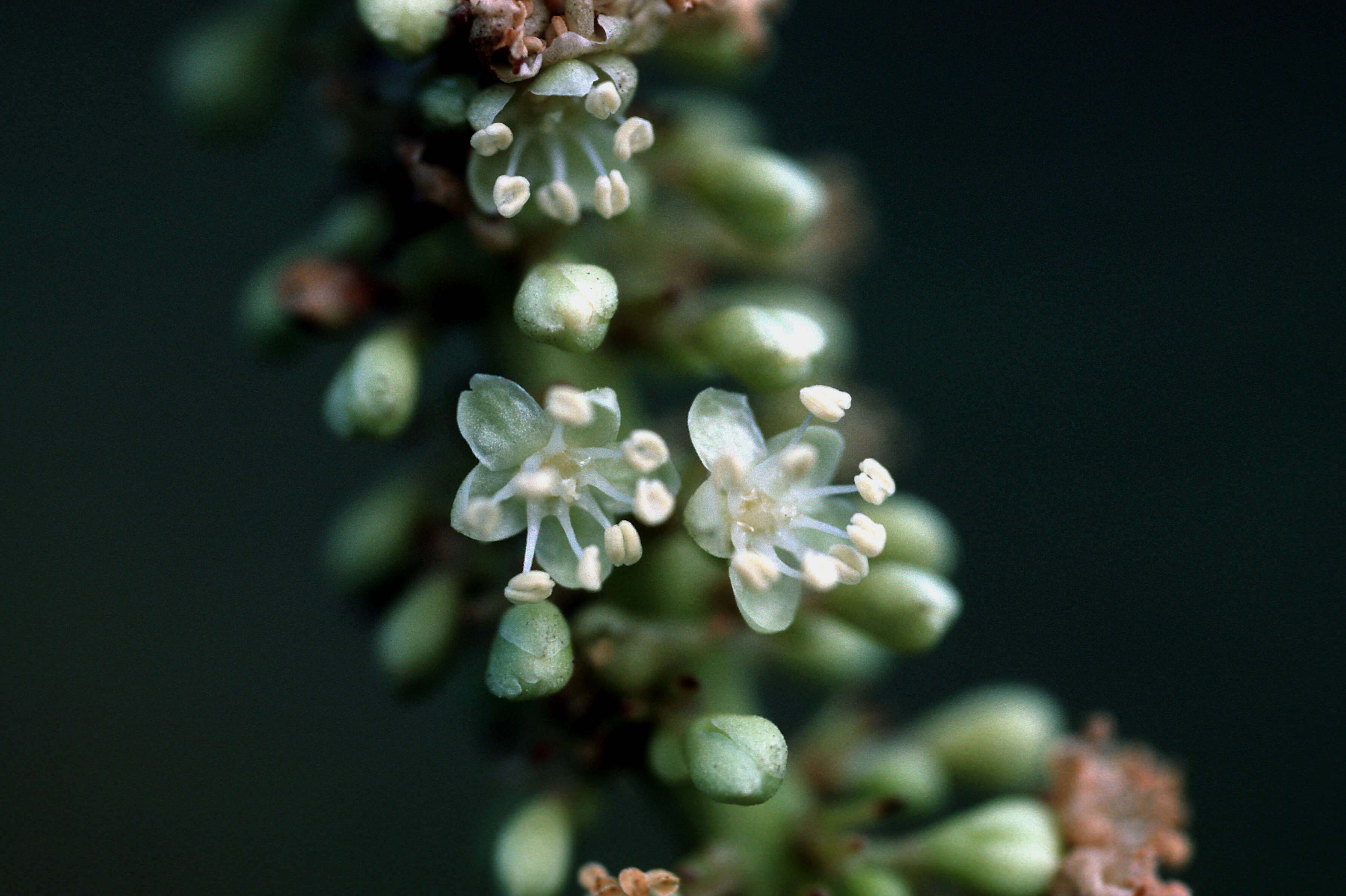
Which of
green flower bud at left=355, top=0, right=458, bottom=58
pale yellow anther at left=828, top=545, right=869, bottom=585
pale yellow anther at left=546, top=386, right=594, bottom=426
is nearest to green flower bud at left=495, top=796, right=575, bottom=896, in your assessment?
pale yellow anther at left=828, top=545, right=869, bottom=585

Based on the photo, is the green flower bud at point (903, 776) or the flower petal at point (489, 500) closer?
the flower petal at point (489, 500)

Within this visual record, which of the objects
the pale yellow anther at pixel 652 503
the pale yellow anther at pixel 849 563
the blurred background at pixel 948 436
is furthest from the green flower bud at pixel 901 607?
the blurred background at pixel 948 436

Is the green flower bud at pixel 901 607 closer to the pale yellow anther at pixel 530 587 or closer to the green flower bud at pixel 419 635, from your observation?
the pale yellow anther at pixel 530 587

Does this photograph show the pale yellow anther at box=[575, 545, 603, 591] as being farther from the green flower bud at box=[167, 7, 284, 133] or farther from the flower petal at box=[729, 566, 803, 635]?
the green flower bud at box=[167, 7, 284, 133]

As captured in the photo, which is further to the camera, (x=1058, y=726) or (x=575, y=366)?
(x=1058, y=726)

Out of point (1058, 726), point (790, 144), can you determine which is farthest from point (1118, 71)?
point (1058, 726)

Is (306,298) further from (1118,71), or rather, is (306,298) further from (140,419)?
(1118,71)
